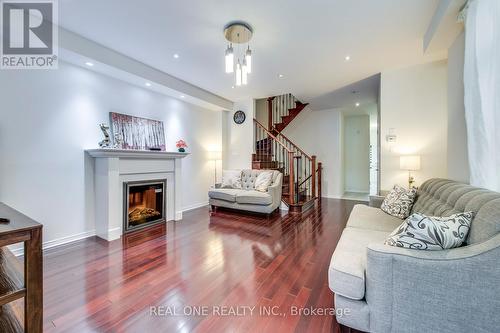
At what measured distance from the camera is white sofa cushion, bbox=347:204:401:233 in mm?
2338

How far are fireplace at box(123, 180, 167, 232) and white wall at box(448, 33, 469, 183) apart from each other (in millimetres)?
4489

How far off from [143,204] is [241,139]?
3.02m

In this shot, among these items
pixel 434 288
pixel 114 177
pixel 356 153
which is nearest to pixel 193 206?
pixel 114 177

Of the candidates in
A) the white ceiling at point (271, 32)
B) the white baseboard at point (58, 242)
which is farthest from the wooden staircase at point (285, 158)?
the white baseboard at point (58, 242)

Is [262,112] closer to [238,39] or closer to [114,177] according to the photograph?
[238,39]

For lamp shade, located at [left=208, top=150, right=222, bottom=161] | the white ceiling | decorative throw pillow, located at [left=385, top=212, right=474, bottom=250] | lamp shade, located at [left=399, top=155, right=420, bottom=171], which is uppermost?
the white ceiling

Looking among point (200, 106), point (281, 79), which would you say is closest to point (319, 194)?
point (281, 79)

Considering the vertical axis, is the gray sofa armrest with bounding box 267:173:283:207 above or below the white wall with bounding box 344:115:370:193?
below

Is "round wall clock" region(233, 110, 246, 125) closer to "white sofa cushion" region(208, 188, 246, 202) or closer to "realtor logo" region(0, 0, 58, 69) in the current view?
"white sofa cushion" region(208, 188, 246, 202)

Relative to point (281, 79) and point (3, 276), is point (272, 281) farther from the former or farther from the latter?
point (281, 79)

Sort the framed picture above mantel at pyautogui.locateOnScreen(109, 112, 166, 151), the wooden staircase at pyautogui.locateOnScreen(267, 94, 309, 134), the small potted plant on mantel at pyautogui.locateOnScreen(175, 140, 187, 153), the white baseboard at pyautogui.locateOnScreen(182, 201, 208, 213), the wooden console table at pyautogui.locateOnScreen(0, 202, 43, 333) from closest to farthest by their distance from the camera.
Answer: the wooden console table at pyautogui.locateOnScreen(0, 202, 43, 333)
the framed picture above mantel at pyautogui.locateOnScreen(109, 112, 166, 151)
the small potted plant on mantel at pyautogui.locateOnScreen(175, 140, 187, 153)
the white baseboard at pyautogui.locateOnScreen(182, 201, 208, 213)
the wooden staircase at pyautogui.locateOnScreen(267, 94, 309, 134)

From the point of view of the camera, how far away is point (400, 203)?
2.75 metres

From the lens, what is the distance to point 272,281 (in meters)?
2.10

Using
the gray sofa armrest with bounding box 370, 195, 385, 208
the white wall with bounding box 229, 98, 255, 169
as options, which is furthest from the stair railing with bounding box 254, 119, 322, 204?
the gray sofa armrest with bounding box 370, 195, 385, 208
